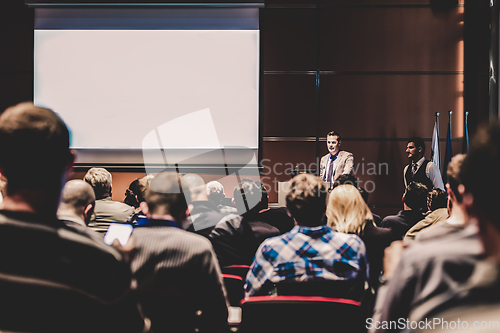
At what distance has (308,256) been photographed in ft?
5.43

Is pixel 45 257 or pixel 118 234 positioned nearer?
pixel 45 257

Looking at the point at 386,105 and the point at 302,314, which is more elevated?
the point at 386,105

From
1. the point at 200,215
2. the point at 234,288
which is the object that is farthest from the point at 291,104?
the point at 234,288

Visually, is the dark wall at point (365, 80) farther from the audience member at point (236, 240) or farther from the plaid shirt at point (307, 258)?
the plaid shirt at point (307, 258)

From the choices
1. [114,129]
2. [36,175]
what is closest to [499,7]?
[114,129]

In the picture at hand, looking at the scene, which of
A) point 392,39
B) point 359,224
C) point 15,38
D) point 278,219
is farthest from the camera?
point 15,38

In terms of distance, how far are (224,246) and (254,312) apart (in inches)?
38.8

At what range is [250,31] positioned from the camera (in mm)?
5891

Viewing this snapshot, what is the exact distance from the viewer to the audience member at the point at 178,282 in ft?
4.61

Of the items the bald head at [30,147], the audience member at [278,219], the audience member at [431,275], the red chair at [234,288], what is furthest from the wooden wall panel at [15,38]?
the audience member at [431,275]

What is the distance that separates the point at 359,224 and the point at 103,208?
6.42 feet

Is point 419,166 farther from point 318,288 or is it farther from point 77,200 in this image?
point 77,200

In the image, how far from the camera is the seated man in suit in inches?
207

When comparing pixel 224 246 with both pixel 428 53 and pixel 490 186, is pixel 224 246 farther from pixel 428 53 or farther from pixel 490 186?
pixel 428 53
